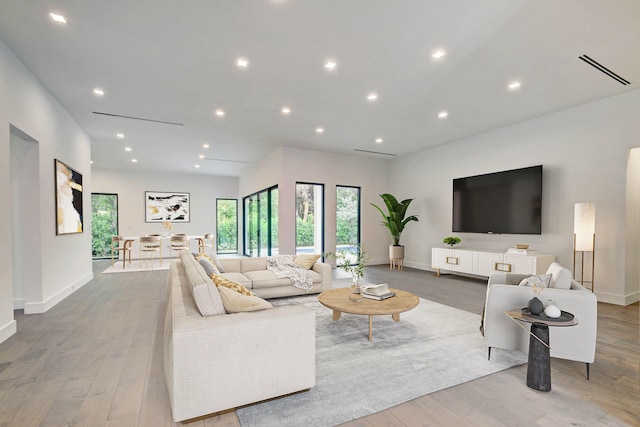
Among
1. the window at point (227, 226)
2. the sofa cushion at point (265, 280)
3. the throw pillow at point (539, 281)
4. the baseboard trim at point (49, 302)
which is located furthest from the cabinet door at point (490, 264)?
the window at point (227, 226)

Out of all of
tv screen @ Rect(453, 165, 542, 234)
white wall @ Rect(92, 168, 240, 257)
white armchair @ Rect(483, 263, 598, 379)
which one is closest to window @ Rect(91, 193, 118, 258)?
white wall @ Rect(92, 168, 240, 257)

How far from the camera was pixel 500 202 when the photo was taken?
5.90 metres

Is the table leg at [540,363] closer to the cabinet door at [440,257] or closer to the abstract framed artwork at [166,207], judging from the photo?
the cabinet door at [440,257]

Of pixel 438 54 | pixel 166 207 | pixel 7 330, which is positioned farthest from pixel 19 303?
pixel 166 207

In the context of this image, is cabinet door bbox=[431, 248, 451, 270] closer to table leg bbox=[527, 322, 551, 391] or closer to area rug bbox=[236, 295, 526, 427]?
area rug bbox=[236, 295, 526, 427]

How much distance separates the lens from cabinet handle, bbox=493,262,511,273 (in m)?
5.29

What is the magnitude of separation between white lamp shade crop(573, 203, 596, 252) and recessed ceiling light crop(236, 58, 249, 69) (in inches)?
203

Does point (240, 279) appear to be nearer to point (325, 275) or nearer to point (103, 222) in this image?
point (325, 275)

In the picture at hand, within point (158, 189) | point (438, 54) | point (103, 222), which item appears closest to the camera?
point (438, 54)

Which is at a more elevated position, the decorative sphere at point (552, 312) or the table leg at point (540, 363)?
the decorative sphere at point (552, 312)

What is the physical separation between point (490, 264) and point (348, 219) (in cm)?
366

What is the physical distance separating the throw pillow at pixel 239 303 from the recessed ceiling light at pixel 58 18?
2.90 m

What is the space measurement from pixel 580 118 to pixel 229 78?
18.0 feet

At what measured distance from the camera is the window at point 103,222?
10094 mm
